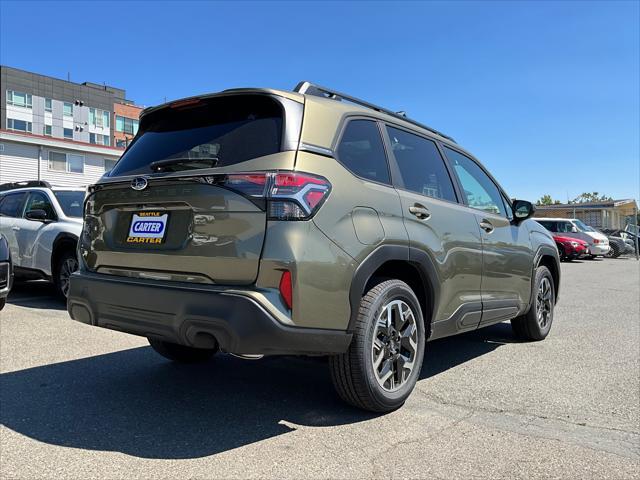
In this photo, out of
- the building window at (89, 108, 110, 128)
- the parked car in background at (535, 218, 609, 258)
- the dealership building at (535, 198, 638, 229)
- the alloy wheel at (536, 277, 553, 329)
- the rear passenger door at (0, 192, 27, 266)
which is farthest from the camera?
the building window at (89, 108, 110, 128)

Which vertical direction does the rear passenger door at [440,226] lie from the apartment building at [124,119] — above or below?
below

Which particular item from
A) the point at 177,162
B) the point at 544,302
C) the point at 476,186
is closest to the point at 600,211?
the point at 544,302

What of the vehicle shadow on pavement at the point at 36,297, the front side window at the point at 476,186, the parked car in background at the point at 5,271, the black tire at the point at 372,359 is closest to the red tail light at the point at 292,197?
the black tire at the point at 372,359

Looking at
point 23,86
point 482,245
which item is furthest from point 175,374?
point 23,86

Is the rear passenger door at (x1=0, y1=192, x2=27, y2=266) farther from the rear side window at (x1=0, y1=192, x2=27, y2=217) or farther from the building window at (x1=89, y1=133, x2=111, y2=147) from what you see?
the building window at (x1=89, y1=133, x2=111, y2=147)

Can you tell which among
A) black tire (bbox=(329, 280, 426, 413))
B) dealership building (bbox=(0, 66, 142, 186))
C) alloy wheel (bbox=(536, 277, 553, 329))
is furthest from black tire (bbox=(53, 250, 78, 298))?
dealership building (bbox=(0, 66, 142, 186))

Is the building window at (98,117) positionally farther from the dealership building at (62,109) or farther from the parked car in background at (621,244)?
the parked car in background at (621,244)

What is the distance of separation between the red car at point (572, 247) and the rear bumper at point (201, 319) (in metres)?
21.8

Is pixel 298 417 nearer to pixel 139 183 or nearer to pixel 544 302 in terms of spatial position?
pixel 139 183

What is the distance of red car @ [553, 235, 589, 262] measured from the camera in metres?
22.2

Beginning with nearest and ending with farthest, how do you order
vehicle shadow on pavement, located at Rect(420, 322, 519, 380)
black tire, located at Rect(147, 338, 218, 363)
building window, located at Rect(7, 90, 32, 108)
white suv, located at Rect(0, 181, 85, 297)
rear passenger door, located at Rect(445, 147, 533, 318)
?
black tire, located at Rect(147, 338, 218, 363) → rear passenger door, located at Rect(445, 147, 533, 318) → vehicle shadow on pavement, located at Rect(420, 322, 519, 380) → white suv, located at Rect(0, 181, 85, 297) → building window, located at Rect(7, 90, 32, 108)

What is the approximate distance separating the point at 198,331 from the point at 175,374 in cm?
163

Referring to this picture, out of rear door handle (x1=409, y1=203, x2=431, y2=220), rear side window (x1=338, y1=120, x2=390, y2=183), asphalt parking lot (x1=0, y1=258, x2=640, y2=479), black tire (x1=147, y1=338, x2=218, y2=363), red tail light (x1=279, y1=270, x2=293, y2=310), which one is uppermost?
rear side window (x1=338, y1=120, x2=390, y2=183)

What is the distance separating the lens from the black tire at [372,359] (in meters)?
3.12
